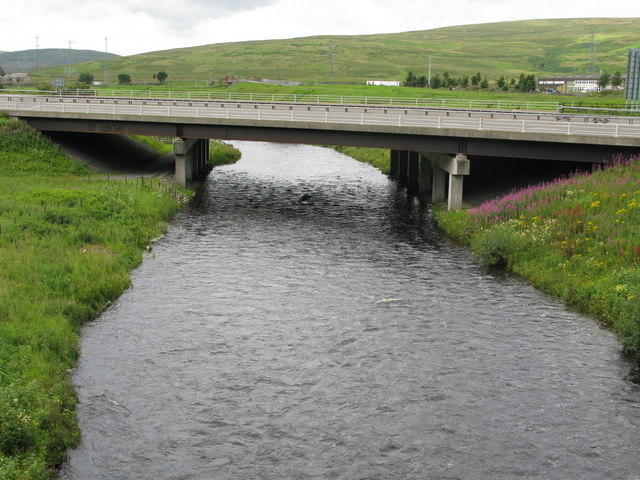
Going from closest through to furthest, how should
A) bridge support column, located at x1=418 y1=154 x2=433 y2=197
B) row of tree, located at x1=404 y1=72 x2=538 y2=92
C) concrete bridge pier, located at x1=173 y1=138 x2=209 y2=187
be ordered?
concrete bridge pier, located at x1=173 y1=138 x2=209 y2=187 < bridge support column, located at x1=418 y1=154 x2=433 y2=197 < row of tree, located at x1=404 y1=72 x2=538 y2=92

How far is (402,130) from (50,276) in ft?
101

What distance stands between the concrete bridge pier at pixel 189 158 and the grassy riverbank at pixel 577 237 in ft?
83.6

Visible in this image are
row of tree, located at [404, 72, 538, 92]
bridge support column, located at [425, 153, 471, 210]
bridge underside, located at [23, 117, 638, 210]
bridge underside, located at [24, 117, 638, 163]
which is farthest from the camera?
row of tree, located at [404, 72, 538, 92]

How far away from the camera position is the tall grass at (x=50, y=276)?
65.4 feet

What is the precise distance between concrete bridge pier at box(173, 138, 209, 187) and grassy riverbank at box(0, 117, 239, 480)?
8201mm

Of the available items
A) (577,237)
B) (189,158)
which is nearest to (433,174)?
(577,237)

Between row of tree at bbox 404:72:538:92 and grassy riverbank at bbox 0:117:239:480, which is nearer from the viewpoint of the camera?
grassy riverbank at bbox 0:117:239:480

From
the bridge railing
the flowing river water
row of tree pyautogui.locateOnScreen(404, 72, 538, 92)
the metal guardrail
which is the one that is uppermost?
row of tree pyautogui.locateOnScreen(404, 72, 538, 92)

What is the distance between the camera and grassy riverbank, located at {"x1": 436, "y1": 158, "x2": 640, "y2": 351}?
3206cm

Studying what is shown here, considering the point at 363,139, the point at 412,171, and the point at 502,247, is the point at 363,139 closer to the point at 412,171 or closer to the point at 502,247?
the point at 412,171

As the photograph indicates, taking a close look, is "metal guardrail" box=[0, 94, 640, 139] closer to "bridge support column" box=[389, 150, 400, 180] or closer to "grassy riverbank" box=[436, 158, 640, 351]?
"grassy riverbank" box=[436, 158, 640, 351]

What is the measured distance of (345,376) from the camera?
25.3 metres

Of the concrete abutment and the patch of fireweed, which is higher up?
the concrete abutment

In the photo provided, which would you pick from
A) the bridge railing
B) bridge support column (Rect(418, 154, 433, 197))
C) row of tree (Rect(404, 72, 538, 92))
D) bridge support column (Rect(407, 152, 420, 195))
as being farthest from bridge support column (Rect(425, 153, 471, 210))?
row of tree (Rect(404, 72, 538, 92))
